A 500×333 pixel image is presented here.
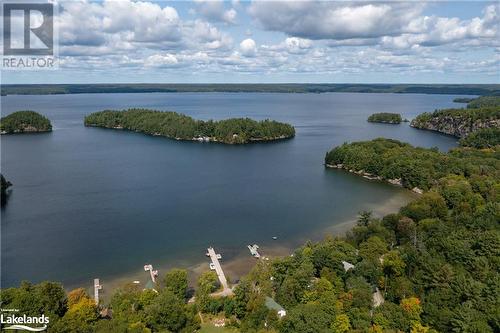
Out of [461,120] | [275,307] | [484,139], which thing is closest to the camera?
[275,307]

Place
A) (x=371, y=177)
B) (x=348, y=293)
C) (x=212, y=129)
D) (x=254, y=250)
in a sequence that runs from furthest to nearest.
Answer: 1. (x=212, y=129)
2. (x=371, y=177)
3. (x=254, y=250)
4. (x=348, y=293)

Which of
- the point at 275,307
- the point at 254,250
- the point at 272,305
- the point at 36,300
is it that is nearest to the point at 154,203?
the point at 254,250

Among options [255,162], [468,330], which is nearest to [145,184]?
[255,162]

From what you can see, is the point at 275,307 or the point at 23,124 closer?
the point at 275,307

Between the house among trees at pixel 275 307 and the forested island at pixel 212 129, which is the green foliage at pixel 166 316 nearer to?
the house among trees at pixel 275 307

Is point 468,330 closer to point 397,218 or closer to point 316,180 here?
point 397,218

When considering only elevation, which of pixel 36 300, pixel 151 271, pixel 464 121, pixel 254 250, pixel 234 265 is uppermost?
pixel 464 121

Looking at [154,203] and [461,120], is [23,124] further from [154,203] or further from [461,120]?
[461,120]

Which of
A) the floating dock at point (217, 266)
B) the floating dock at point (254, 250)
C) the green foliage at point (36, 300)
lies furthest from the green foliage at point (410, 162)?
the green foliage at point (36, 300)
